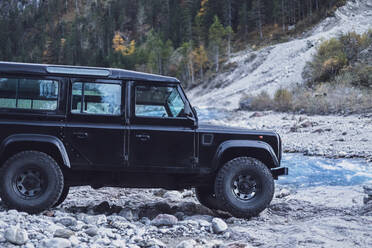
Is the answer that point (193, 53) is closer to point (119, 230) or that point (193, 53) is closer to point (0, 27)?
point (119, 230)

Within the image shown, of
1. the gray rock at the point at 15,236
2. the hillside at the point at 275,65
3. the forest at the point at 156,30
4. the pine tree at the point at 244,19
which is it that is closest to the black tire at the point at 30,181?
the gray rock at the point at 15,236

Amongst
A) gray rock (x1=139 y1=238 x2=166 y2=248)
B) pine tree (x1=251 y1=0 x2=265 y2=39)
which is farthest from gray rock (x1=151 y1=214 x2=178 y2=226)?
pine tree (x1=251 y1=0 x2=265 y2=39)

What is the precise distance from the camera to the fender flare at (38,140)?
574 centimetres

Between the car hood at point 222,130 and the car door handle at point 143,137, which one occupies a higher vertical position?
the car hood at point 222,130

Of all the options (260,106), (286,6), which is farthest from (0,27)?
(260,106)

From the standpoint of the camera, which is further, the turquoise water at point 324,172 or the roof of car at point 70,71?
the turquoise water at point 324,172

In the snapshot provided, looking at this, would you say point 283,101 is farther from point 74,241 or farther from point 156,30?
point 156,30

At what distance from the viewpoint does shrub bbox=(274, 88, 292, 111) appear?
97.2 feet

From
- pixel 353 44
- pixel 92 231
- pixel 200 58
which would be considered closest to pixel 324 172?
pixel 92 231

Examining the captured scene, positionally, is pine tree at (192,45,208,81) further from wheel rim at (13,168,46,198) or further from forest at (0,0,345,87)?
wheel rim at (13,168,46,198)

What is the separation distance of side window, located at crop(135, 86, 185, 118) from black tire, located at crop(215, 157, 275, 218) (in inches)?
48.3

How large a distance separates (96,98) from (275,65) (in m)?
42.6

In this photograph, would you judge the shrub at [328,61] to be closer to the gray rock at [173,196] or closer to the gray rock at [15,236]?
the gray rock at [173,196]

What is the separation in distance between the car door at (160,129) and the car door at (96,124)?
0.72ft
